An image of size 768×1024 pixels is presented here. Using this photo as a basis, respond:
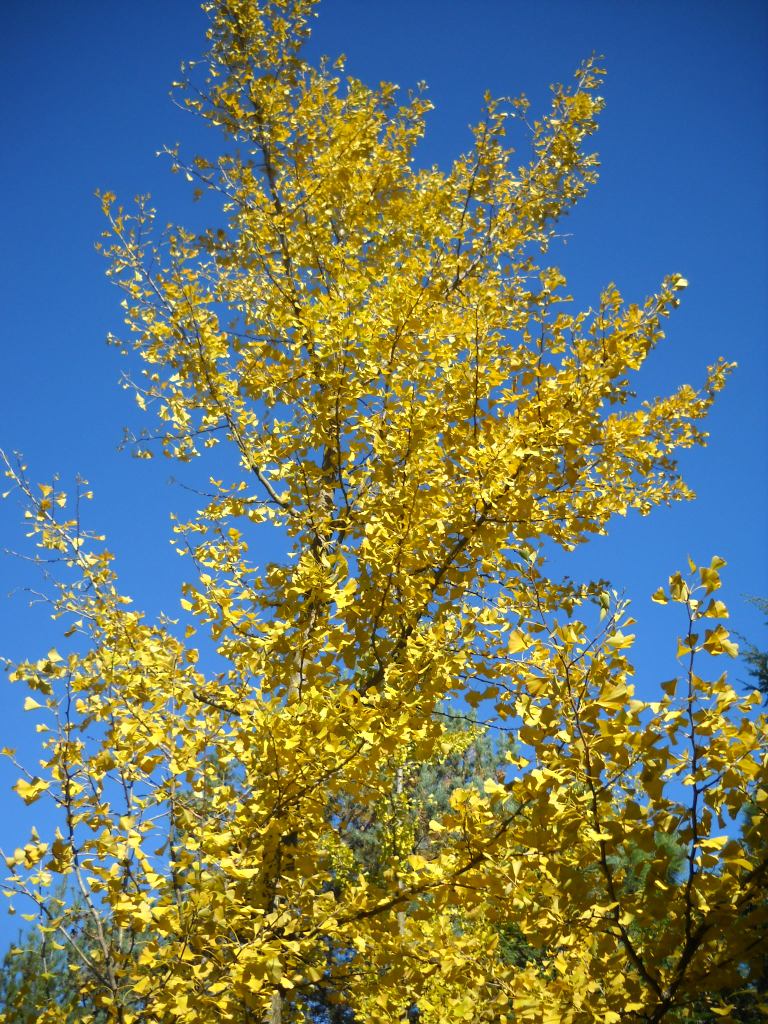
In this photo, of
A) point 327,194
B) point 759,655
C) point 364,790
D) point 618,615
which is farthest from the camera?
point 759,655

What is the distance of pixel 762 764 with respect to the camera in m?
1.51

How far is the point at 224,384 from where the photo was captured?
3158 millimetres

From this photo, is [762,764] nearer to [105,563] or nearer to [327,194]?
[105,563]

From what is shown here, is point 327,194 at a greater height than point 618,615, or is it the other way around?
point 327,194

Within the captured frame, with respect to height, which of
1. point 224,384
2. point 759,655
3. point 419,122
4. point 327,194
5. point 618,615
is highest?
point 419,122

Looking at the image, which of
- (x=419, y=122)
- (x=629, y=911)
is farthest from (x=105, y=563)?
(x=419, y=122)

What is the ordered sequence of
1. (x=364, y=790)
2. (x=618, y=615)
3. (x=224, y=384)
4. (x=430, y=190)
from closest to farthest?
1. (x=618, y=615)
2. (x=364, y=790)
3. (x=224, y=384)
4. (x=430, y=190)

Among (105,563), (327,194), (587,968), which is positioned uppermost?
(327,194)

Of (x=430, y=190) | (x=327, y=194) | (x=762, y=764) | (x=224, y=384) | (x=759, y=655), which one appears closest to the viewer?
(x=762, y=764)

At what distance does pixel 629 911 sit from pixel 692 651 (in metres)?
0.63

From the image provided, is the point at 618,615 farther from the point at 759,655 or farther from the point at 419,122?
the point at 759,655

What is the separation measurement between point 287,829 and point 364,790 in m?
0.39

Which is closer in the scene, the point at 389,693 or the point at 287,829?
the point at 389,693

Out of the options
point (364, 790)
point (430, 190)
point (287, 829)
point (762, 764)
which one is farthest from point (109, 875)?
point (430, 190)
